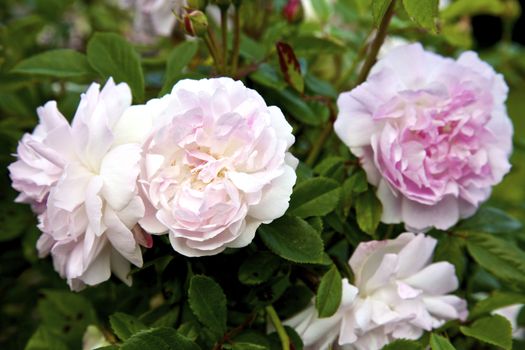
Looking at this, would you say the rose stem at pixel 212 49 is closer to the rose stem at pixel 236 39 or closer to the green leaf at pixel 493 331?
the rose stem at pixel 236 39

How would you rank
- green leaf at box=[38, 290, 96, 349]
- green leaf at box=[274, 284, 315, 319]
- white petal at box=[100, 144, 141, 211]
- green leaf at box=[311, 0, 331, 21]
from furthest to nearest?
green leaf at box=[311, 0, 331, 21] < green leaf at box=[38, 290, 96, 349] < green leaf at box=[274, 284, 315, 319] < white petal at box=[100, 144, 141, 211]

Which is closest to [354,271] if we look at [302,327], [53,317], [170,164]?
[302,327]

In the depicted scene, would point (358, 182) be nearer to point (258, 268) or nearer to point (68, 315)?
point (258, 268)

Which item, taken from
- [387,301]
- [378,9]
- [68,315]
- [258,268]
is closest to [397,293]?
[387,301]

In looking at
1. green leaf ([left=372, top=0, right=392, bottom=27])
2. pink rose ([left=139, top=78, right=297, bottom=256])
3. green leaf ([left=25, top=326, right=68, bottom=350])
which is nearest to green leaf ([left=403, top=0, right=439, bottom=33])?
green leaf ([left=372, top=0, right=392, bottom=27])

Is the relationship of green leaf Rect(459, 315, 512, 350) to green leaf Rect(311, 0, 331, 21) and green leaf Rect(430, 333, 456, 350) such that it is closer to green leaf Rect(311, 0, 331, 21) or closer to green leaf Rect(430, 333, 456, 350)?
green leaf Rect(430, 333, 456, 350)

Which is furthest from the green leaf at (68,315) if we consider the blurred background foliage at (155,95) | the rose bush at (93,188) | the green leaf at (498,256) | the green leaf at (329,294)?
the green leaf at (498,256)
